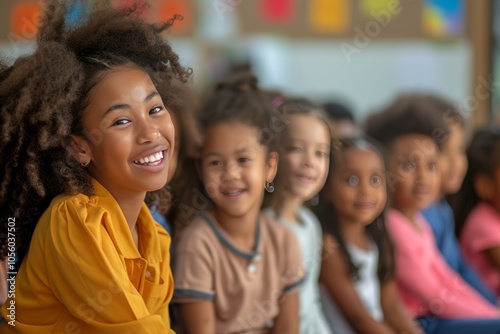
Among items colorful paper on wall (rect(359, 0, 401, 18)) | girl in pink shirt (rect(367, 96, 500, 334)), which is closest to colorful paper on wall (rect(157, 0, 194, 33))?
colorful paper on wall (rect(359, 0, 401, 18))

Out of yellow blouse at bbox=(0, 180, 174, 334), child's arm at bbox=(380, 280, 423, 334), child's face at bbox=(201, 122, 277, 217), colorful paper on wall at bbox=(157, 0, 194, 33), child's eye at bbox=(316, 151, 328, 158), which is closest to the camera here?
yellow blouse at bbox=(0, 180, 174, 334)

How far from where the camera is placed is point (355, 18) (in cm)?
396

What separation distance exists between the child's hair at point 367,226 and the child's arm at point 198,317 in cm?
39

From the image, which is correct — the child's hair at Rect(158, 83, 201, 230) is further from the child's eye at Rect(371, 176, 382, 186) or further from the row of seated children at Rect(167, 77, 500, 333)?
the child's eye at Rect(371, 176, 382, 186)

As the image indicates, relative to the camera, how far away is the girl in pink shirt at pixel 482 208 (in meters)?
2.11

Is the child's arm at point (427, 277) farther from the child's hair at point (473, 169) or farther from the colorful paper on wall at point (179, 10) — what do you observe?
the colorful paper on wall at point (179, 10)

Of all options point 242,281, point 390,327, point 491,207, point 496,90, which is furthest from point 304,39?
point 242,281

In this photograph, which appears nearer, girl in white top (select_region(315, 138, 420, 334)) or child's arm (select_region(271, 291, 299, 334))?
child's arm (select_region(271, 291, 299, 334))

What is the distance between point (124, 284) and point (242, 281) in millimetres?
392

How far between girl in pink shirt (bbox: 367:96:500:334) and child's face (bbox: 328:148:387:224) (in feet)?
0.42

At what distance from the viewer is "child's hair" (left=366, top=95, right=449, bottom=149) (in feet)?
6.50

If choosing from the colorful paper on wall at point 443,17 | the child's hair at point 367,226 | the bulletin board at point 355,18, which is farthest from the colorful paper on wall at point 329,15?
the child's hair at point 367,226

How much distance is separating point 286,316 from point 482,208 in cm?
86

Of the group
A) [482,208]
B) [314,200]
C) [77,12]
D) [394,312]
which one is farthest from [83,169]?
[482,208]
